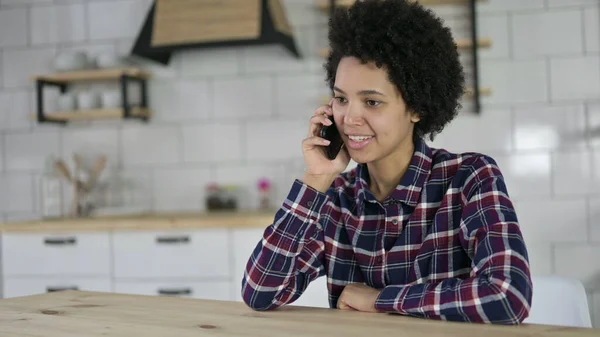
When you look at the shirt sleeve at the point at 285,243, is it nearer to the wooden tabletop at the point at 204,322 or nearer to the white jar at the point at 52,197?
the wooden tabletop at the point at 204,322

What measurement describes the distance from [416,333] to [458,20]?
105 inches

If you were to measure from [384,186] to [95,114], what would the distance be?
2.43 metres

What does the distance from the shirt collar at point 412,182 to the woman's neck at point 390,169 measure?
0.11 feet

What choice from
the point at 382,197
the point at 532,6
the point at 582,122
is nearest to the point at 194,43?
the point at 532,6

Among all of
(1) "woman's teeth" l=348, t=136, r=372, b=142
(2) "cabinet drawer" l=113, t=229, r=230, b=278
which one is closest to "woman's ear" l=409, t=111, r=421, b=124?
(1) "woman's teeth" l=348, t=136, r=372, b=142

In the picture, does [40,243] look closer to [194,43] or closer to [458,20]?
[194,43]

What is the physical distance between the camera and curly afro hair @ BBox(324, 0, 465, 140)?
1.57 m

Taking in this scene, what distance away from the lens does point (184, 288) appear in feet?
10.6

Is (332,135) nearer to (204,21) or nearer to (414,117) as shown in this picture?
(414,117)

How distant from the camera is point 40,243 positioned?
3391 millimetres

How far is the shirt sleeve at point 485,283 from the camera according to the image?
1252 mm

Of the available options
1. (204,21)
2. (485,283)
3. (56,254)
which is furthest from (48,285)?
(485,283)

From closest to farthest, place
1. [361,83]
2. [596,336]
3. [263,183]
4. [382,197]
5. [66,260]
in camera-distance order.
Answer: [596,336] < [361,83] < [382,197] < [66,260] < [263,183]

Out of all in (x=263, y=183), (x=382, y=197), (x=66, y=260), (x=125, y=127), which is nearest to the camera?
(x=382, y=197)
